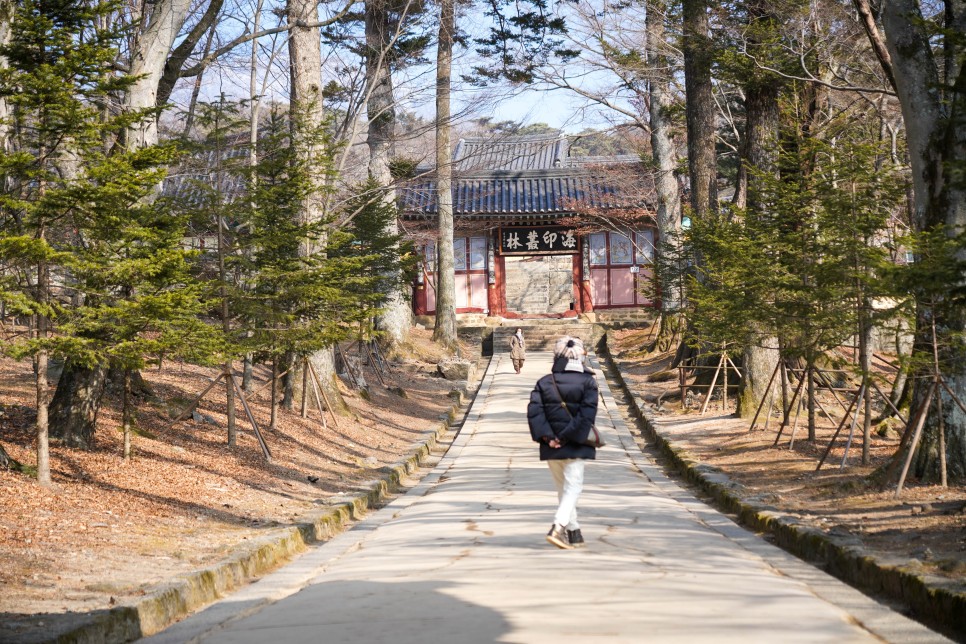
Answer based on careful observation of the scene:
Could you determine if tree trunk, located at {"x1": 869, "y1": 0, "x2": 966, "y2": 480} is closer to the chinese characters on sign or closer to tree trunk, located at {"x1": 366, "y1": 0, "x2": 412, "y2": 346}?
tree trunk, located at {"x1": 366, "y1": 0, "x2": 412, "y2": 346}

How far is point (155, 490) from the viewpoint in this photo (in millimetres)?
9812

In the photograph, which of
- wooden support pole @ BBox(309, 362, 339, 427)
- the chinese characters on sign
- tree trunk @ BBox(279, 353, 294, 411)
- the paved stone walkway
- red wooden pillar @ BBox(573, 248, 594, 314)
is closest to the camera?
the paved stone walkway

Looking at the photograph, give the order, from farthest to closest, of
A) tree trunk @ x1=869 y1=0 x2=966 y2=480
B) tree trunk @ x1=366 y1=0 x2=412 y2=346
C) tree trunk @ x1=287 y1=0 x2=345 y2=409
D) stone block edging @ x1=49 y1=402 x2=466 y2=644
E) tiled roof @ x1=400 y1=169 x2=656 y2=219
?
1. tiled roof @ x1=400 y1=169 x2=656 y2=219
2. tree trunk @ x1=366 y1=0 x2=412 y2=346
3. tree trunk @ x1=287 y1=0 x2=345 y2=409
4. tree trunk @ x1=869 y1=0 x2=966 y2=480
5. stone block edging @ x1=49 y1=402 x2=466 y2=644

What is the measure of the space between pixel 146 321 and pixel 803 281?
869 centimetres

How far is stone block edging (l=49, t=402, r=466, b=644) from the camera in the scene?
530 centimetres

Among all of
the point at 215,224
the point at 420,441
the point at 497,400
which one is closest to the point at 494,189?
the point at 497,400

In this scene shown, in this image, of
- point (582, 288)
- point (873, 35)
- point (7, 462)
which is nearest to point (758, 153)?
point (873, 35)

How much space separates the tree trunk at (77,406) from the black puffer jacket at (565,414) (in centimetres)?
527

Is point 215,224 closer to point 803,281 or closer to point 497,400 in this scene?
point 803,281

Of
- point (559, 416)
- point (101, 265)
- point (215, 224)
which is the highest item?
point (215, 224)

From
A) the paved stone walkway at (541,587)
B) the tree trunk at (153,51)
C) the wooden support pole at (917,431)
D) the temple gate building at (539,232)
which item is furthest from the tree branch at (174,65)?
the temple gate building at (539,232)

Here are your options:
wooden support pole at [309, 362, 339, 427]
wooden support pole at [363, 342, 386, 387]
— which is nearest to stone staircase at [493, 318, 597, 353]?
wooden support pole at [363, 342, 386, 387]

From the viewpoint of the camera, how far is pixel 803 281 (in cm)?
1347

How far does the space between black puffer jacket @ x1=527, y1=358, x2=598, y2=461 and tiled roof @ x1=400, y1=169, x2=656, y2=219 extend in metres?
28.0
